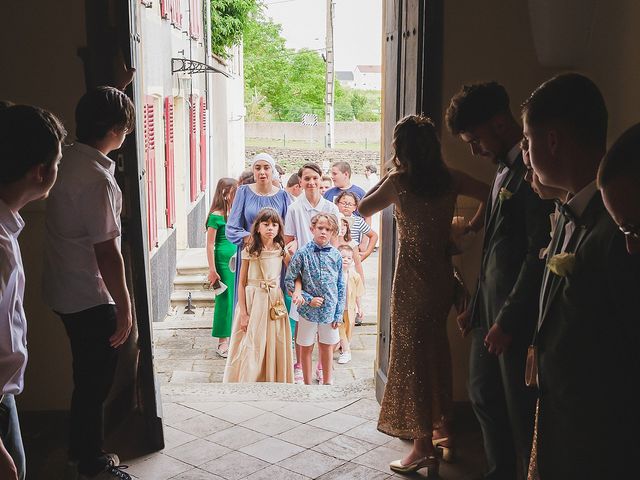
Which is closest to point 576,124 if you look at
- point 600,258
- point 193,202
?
point 600,258

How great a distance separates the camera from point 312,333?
655 cm

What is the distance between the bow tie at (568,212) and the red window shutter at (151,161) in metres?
7.47

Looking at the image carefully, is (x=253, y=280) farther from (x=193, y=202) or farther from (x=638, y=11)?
(x=193, y=202)

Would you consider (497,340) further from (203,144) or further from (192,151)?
(203,144)

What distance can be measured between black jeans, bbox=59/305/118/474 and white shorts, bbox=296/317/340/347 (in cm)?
288

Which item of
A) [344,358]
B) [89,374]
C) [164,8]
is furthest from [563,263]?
[164,8]

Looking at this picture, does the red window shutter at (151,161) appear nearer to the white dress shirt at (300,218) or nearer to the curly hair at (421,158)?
the white dress shirt at (300,218)

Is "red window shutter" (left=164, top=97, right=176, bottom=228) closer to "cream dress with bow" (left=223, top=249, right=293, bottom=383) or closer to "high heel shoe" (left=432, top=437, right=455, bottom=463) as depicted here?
"cream dress with bow" (left=223, top=249, right=293, bottom=383)

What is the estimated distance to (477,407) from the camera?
3641mm

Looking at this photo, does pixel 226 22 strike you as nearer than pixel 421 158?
No

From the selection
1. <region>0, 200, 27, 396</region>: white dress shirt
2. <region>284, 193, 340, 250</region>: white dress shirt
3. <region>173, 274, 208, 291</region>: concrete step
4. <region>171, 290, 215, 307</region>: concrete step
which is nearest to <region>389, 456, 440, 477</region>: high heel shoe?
<region>0, 200, 27, 396</region>: white dress shirt

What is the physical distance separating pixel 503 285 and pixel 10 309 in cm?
193

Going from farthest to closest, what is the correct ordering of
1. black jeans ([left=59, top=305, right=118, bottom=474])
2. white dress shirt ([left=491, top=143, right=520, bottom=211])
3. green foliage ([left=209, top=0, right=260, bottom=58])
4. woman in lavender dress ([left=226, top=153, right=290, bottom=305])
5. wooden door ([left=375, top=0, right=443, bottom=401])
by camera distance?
green foliage ([left=209, top=0, right=260, bottom=58])
woman in lavender dress ([left=226, top=153, right=290, bottom=305])
wooden door ([left=375, top=0, right=443, bottom=401])
black jeans ([left=59, top=305, right=118, bottom=474])
white dress shirt ([left=491, top=143, right=520, bottom=211])

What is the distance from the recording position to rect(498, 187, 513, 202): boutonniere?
10.8ft
